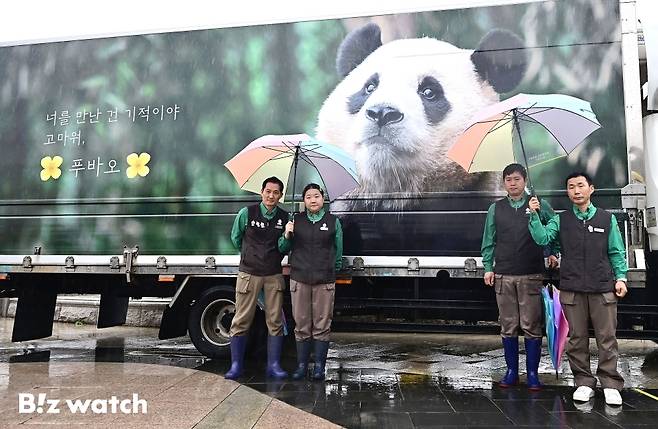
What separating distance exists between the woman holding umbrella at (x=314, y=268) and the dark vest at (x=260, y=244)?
0.12m

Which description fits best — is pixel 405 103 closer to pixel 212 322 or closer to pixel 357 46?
pixel 357 46

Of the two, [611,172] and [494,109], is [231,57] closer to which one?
[494,109]

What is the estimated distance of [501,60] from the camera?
5113 millimetres

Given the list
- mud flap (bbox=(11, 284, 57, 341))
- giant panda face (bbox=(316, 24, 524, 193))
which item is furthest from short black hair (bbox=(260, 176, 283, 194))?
mud flap (bbox=(11, 284, 57, 341))

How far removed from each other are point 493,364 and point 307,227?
2885mm

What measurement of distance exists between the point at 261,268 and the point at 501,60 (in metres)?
3.01

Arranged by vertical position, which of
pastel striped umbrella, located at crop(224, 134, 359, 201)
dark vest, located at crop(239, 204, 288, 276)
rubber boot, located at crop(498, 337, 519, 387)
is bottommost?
rubber boot, located at crop(498, 337, 519, 387)

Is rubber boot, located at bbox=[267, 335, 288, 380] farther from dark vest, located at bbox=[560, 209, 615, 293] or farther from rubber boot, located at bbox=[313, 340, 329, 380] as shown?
dark vest, located at bbox=[560, 209, 615, 293]

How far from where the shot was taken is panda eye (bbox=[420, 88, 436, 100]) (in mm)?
5191

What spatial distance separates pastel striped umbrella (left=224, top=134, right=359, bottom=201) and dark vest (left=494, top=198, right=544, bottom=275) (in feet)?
4.55

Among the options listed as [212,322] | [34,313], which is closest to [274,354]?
[212,322]

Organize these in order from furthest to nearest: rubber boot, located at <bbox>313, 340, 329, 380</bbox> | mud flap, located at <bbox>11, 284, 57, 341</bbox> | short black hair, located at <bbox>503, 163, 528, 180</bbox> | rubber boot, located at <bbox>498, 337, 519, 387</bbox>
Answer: mud flap, located at <bbox>11, 284, 57, 341</bbox>
rubber boot, located at <bbox>313, 340, 329, 380</bbox>
rubber boot, located at <bbox>498, 337, 519, 387</bbox>
short black hair, located at <bbox>503, 163, 528, 180</bbox>

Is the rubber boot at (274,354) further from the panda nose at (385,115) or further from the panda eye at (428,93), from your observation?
the panda eye at (428,93)

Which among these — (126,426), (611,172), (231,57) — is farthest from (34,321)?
(611,172)
